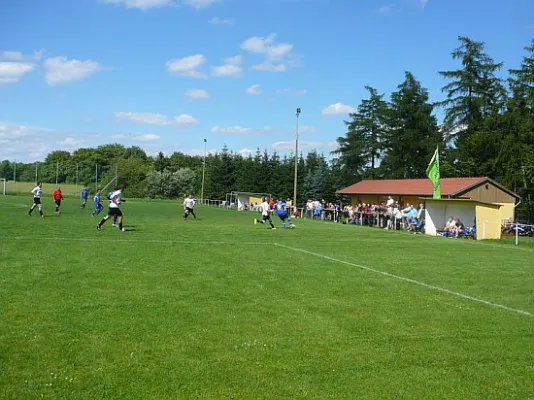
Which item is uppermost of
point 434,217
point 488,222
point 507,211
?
point 507,211

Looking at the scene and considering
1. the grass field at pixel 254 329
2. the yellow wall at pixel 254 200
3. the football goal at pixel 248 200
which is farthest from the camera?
the yellow wall at pixel 254 200

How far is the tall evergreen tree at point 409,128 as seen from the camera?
63781 mm

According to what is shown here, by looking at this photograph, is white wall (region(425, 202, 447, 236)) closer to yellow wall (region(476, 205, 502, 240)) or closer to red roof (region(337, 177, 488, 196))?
yellow wall (region(476, 205, 502, 240))

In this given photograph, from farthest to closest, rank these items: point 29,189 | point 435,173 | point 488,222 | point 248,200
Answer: point 29,189
point 248,200
point 435,173
point 488,222

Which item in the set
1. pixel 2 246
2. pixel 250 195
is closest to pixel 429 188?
pixel 250 195

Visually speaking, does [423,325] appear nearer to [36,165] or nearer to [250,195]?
[250,195]

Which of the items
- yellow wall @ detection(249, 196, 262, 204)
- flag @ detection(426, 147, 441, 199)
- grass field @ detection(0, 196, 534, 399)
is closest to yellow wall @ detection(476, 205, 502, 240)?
flag @ detection(426, 147, 441, 199)

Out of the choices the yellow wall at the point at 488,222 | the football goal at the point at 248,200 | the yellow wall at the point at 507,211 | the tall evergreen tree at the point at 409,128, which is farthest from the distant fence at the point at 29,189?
the yellow wall at the point at 488,222

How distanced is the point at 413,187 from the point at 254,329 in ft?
120

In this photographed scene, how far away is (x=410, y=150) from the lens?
64.8 m

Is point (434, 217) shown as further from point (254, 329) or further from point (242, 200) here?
point (242, 200)

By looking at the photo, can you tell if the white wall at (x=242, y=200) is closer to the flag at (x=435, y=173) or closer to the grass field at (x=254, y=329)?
the flag at (x=435, y=173)

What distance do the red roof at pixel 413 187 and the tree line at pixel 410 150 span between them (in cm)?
840

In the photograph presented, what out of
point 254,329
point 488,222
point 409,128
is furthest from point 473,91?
point 254,329
